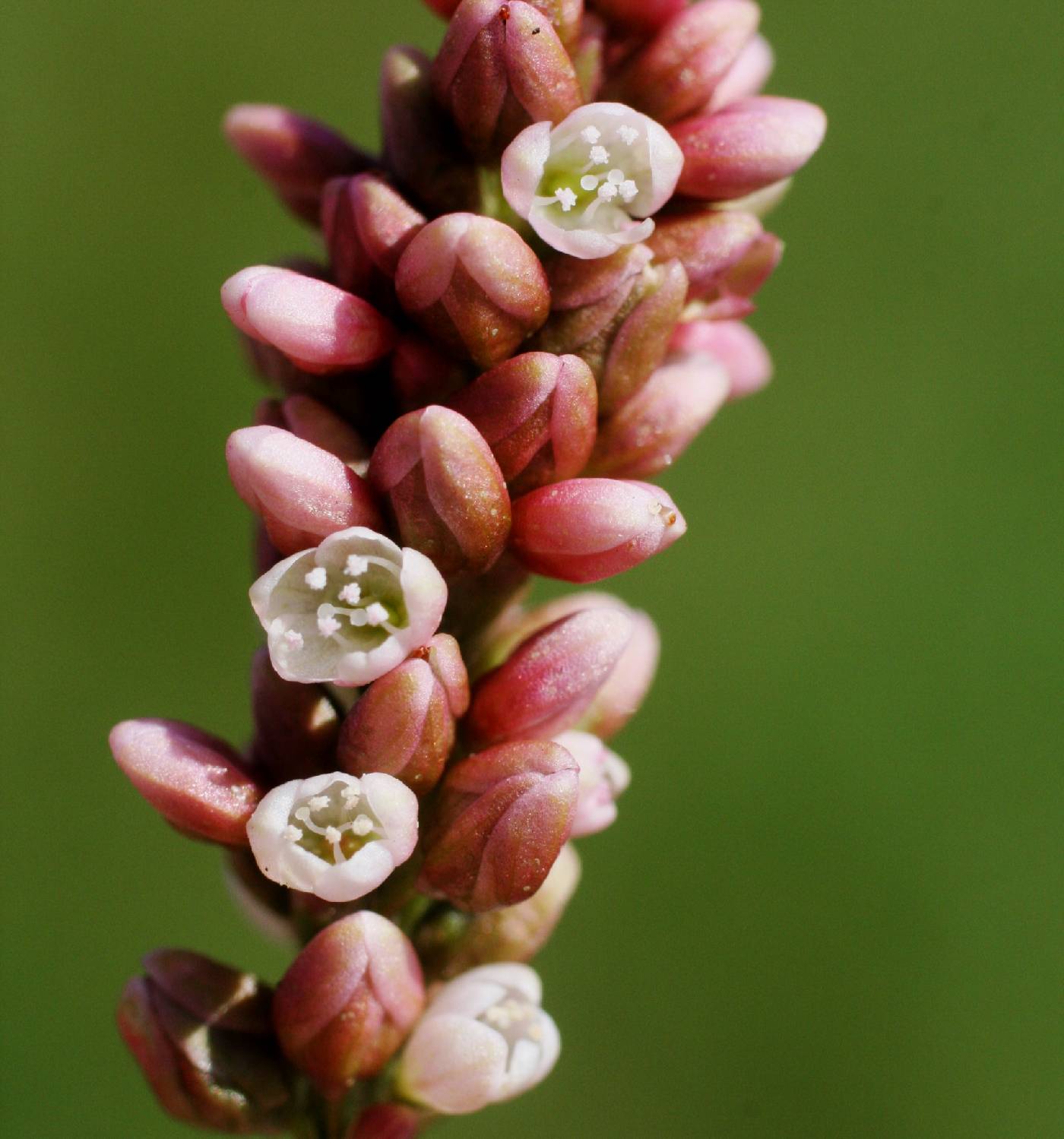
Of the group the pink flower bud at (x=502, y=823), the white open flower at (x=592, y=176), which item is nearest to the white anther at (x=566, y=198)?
the white open flower at (x=592, y=176)

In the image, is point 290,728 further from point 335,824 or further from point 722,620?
point 722,620

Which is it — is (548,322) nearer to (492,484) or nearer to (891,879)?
(492,484)

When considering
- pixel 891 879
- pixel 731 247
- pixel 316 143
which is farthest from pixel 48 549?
pixel 731 247

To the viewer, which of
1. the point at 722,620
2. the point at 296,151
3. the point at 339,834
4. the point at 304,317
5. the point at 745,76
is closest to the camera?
the point at 339,834

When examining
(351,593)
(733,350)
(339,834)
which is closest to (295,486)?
(351,593)

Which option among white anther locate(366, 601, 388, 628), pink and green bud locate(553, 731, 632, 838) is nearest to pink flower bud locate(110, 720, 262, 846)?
white anther locate(366, 601, 388, 628)

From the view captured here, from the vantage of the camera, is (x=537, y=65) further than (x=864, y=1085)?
No

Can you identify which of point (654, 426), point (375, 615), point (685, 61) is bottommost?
point (375, 615)
